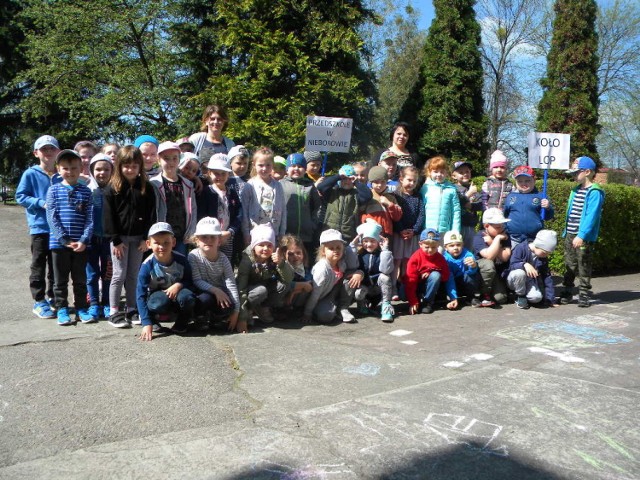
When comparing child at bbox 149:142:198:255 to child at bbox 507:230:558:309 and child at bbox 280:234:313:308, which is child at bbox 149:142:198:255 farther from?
child at bbox 507:230:558:309

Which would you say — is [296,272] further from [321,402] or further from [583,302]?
[583,302]

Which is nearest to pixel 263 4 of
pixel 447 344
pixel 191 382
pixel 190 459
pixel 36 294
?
pixel 36 294

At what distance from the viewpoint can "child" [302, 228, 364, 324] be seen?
6422mm

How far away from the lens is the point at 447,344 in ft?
18.4

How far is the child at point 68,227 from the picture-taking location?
588cm

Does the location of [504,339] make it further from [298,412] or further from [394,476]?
[394,476]

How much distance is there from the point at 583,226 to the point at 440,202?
5.91 feet

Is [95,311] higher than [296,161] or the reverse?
the reverse

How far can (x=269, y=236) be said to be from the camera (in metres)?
6.02

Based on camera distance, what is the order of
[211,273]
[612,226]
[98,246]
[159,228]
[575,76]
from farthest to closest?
[575,76]
[612,226]
[98,246]
[211,273]
[159,228]

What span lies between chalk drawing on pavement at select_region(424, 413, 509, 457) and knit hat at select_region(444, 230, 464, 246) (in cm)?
380

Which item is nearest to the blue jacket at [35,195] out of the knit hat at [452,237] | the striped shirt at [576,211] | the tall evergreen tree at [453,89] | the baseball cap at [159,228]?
the baseball cap at [159,228]

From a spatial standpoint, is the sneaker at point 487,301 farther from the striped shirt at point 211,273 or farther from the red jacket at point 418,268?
the striped shirt at point 211,273

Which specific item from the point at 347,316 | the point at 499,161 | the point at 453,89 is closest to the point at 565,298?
the point at 499,161
